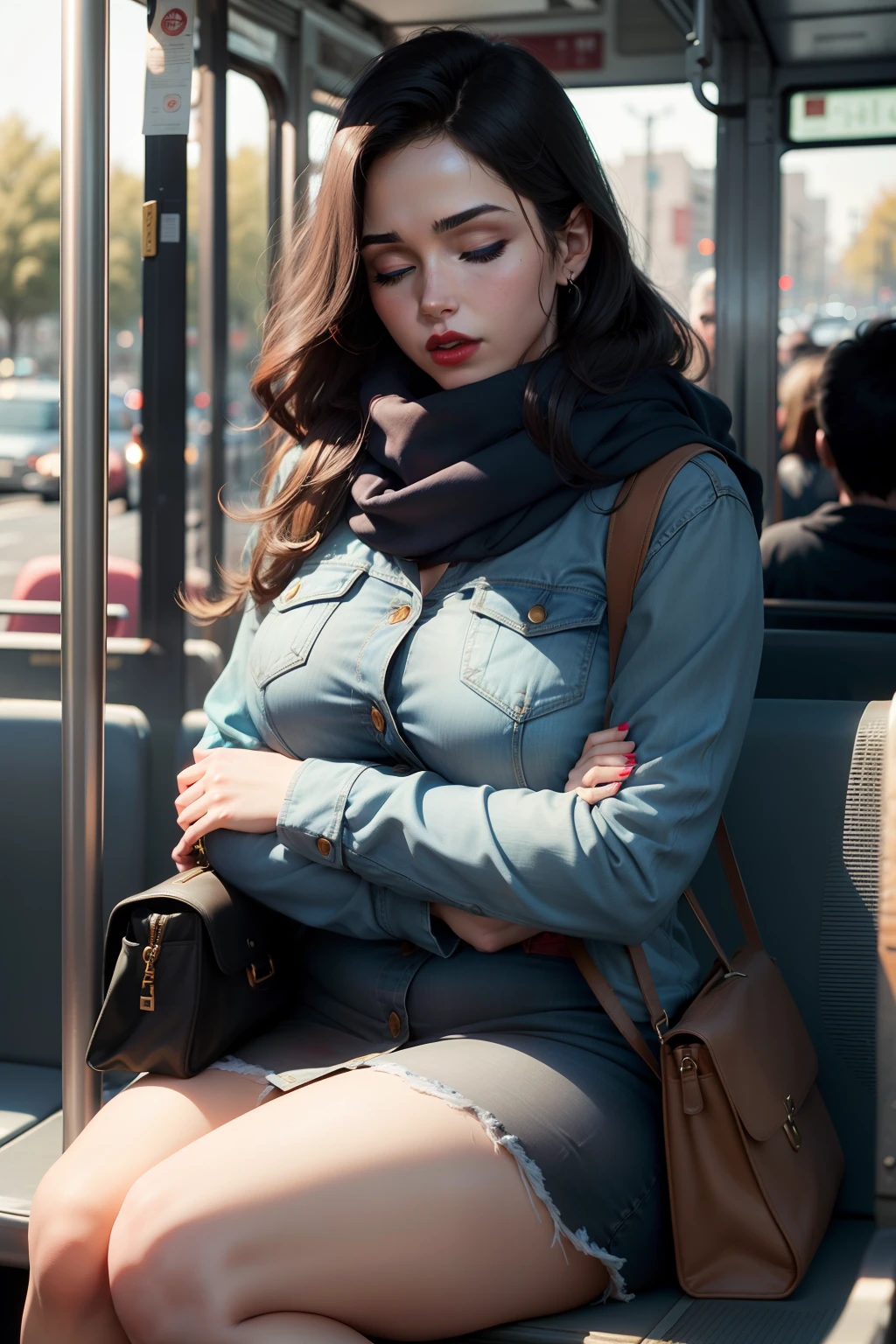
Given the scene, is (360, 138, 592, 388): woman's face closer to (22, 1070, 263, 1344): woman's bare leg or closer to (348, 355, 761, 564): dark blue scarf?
(348, 355, 761, 564): dark blue scarf

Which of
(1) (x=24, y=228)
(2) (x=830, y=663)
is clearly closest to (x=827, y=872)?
(2) (x=830, y=663)

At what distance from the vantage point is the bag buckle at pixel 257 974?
1859 mm

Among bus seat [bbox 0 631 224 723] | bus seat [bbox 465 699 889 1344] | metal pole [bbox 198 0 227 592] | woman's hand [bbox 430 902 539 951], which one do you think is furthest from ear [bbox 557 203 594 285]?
metal pole [bbox 198 0 227 592]

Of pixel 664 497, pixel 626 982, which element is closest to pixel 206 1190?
pixel 626 982

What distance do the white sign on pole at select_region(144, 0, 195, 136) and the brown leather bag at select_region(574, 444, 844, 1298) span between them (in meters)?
0.86

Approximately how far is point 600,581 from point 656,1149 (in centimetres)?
66

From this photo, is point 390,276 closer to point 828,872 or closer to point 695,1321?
point 828,872

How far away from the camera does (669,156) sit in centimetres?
450

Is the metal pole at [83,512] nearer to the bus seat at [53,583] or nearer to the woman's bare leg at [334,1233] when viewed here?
the woman's bare leg at [334,1233]

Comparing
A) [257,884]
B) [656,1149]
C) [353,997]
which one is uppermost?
[257,884]

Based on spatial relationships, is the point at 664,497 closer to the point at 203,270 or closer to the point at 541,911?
the point at 541,911

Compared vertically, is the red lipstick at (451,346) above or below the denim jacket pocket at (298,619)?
above

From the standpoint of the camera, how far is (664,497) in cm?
175

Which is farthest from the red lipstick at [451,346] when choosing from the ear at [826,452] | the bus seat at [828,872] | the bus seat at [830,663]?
the ear at [826,452]
